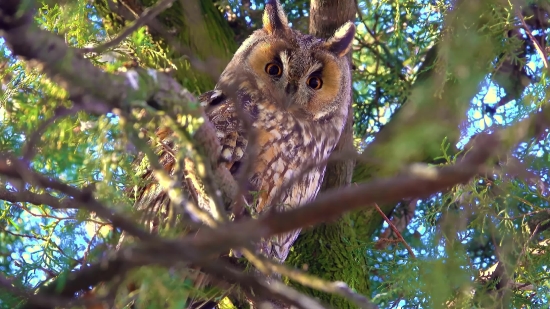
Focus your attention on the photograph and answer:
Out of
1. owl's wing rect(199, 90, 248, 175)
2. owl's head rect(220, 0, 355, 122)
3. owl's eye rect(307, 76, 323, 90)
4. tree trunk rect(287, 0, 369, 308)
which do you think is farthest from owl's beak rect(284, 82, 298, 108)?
tree trunk rect(287, 0, 369, 308)

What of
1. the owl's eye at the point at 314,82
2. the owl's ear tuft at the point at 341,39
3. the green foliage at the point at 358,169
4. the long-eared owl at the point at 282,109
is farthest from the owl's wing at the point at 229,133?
the owl's ear tuft at the point at 341,39

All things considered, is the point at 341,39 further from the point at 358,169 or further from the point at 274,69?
the point at 358,169

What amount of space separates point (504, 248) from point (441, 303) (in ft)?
3.78

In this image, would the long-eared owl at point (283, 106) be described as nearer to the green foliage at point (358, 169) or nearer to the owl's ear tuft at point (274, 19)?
the owl's ear tuft at point (274, 19)

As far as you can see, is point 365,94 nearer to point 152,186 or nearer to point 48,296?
point 152,186

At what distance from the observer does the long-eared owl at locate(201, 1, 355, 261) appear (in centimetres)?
225

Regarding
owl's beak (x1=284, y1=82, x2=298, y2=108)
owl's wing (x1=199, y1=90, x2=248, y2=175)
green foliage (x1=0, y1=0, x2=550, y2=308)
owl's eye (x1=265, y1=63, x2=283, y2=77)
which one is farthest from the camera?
Answer: owl's eye (x1=265, y1=63, x2=283, y2=77)

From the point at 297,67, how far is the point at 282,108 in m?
0.20

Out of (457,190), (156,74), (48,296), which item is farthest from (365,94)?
(48,296)

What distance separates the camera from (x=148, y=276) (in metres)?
1.19

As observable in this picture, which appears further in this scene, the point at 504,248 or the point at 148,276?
the point at 504,248

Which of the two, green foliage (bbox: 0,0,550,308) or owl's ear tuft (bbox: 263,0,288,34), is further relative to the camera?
owl's ear tuft (bbox: 263,0,288,34)

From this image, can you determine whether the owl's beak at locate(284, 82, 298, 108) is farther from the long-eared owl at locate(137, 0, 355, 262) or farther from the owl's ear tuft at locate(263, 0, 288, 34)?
the owl's ear tuft at locate(263, 0, 288, 34)

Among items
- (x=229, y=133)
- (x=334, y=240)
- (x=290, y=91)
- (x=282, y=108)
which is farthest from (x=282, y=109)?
(x=334, y=240)
